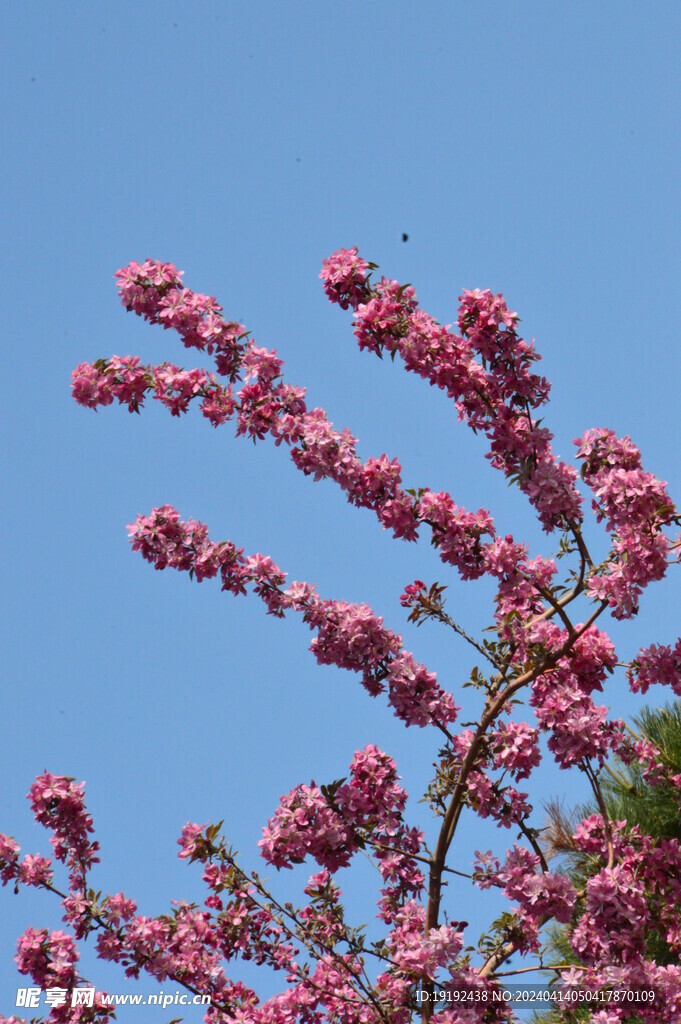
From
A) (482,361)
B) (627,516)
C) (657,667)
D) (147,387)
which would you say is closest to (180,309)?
(147,387)

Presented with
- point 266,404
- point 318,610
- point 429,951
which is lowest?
point 429,951

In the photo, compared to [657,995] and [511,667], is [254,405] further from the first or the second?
[657,995]

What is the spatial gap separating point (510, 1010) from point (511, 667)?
1.61 meters

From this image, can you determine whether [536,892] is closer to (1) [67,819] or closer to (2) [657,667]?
(2) [657,667]

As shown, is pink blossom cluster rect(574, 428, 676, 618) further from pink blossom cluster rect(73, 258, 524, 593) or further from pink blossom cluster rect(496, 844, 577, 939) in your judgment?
pink blossom cluster rect(496, 844, 577, 939)

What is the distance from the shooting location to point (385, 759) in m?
5.42

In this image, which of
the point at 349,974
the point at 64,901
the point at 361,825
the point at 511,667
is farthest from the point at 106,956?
the point at 511,667

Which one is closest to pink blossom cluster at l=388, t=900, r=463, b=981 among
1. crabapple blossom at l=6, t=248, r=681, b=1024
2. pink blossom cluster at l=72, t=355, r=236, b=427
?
crabapple blossom at l=6, t=248, r=681, b=1024

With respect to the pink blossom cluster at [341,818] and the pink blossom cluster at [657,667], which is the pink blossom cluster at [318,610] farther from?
the pink blossom cluster at [657,667]

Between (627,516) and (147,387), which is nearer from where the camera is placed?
(627,516)

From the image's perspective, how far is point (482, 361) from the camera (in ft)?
17.5

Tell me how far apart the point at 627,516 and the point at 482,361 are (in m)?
1.04

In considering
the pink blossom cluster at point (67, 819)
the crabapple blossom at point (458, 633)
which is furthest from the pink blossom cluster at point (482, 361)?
the pink blossom cluster at point (67, 819)

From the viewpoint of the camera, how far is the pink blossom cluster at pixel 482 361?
5.23m
